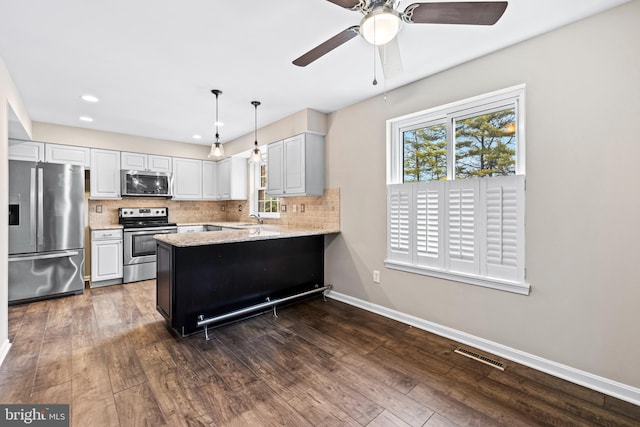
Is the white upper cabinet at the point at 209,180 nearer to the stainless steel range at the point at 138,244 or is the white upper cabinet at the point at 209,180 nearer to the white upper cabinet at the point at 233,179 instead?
the white upper cabinet at the point at 233,179

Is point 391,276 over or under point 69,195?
under

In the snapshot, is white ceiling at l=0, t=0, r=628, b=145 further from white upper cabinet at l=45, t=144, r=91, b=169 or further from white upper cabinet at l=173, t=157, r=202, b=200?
white upper cabinet at l=173, t=157, r=202, b=200

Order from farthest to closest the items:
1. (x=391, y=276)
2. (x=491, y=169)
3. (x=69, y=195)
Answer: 1. (x=69, y=195)
2. (x=391, y=276)
3. (x=491, y=169)

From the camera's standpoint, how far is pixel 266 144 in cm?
436

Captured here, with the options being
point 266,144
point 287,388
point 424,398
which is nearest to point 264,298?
point 287,388

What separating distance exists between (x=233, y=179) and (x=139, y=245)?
1855mm

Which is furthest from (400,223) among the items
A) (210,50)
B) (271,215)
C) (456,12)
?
(271,215)

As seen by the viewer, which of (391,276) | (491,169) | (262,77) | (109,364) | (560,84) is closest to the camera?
(560,84)

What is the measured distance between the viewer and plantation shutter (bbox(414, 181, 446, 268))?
107 inches

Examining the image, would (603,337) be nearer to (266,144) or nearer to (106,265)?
(266,144)

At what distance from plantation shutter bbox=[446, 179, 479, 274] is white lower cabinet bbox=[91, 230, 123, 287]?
181 inches

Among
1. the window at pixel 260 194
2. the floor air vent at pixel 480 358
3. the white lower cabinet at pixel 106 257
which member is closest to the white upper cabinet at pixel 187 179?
the window at pixel 260 194

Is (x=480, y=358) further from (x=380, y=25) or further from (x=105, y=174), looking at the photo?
(x=105, y=174)

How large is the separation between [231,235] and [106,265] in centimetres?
273
